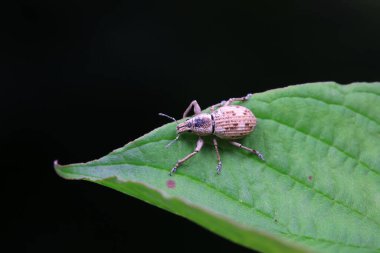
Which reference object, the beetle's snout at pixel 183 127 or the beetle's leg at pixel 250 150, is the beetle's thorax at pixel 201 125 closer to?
the beetle's snout at pixel 183 127

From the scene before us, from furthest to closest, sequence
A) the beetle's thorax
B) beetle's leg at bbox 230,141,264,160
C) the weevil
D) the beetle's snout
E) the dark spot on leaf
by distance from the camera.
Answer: the beetle's thorax → the weevil → the beetle's snout → beetle's leg at bbox 230,141,264,160 → the dark spot on leaf

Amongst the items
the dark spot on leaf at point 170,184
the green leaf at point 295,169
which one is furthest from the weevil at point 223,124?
the dark spot on leaf at point 170,184

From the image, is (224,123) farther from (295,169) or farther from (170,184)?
(170,184)

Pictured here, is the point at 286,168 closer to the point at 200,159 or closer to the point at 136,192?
the point at 200,159

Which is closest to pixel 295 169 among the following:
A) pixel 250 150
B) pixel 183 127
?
pixel 250 150

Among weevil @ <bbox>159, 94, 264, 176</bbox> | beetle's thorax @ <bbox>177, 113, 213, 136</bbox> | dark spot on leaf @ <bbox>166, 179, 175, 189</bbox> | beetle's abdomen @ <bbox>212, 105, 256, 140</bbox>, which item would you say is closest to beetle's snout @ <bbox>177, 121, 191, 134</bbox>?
weevil @ <bbox>159, 94, 264, 176</bbox>

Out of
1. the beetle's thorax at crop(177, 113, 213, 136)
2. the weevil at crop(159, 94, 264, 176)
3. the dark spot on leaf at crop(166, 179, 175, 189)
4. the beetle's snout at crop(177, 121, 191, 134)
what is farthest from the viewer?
the beetle's thorax at crop(177, 113, 213, 136)

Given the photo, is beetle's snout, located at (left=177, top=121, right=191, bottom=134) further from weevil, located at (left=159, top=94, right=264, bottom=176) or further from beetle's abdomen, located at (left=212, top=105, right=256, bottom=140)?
beetle's abdomen, located at (left=212, top=105, right=256, bottom=140)
